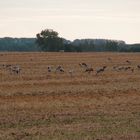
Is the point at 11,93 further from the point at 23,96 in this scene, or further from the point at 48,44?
the point at 48,44

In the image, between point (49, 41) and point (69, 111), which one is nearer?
point (69, 111)

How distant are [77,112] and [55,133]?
14.5 feet

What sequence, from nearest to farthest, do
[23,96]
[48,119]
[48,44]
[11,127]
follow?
[11,127] → [48,119] → [23,96] → [48,44]

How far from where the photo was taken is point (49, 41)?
137 m

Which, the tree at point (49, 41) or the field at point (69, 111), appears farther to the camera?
the tree at point (49, 41)

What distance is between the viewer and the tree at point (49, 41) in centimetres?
13512

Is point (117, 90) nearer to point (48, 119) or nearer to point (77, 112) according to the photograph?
point (77, 112)

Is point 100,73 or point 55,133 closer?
point 55,133

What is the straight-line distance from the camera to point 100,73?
4078 cm

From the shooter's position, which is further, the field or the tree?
the tree

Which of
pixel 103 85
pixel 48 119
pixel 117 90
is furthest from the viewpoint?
pixel 103 85

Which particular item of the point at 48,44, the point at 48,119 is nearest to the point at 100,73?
the point at 48,119

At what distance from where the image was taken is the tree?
135125 mm

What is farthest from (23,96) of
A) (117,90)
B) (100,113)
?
(100,113)
